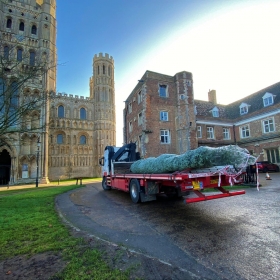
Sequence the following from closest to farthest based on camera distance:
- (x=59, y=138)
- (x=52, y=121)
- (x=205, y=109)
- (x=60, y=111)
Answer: (x=205, y=109), (x=52, y=121), (x=59, y=138), (x=60, y=111)

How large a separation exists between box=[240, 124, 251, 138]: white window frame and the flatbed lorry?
72.1 feet

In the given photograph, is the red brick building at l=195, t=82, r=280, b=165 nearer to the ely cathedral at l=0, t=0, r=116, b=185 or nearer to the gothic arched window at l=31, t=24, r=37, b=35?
the ely cathedral at l=0, t=0, r=116, b=185

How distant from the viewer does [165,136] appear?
71.6ft

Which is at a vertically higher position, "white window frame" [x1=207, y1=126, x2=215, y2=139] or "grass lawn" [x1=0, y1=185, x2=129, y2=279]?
"white window frame" [x1=207, y1=126, x2=215, y2=139]

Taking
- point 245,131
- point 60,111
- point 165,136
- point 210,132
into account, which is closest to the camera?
point 165,136

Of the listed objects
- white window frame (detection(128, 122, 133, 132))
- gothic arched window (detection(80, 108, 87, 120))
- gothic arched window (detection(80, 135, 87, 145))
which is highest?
gothic arched window (detection(80, 108, 87, 120))

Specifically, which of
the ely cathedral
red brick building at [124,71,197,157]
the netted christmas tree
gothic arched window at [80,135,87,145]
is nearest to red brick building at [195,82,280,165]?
red brick building at [124,71,197,157]

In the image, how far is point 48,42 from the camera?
122 feet

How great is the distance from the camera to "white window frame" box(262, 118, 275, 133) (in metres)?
23.3

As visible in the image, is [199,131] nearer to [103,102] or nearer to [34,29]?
[103,102]

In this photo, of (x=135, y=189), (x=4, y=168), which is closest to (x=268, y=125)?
(x=135, y=189)

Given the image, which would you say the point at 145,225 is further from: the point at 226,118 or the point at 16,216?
the point at 226,118

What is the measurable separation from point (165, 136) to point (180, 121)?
2.75 m

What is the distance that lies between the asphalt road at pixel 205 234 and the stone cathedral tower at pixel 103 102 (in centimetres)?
4485
